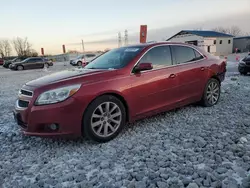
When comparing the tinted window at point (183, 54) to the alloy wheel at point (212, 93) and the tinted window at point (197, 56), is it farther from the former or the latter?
the alloy wheel at point (212, 93)

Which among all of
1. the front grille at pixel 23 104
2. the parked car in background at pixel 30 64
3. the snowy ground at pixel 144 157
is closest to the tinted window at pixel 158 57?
the snowy ground at pixel 144 157

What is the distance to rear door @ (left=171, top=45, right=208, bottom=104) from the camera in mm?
4535

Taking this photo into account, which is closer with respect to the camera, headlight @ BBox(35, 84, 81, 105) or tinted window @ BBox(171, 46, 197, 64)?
headlight @ BBox(35, 84, 81, 105)

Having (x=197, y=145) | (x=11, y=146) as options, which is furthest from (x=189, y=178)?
(x=11, y=146)

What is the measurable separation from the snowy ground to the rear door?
56 cm

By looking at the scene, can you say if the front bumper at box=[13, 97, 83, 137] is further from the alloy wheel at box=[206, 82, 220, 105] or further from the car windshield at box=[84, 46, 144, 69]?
the alloy wheel at box=[206, 82, 220, 105]

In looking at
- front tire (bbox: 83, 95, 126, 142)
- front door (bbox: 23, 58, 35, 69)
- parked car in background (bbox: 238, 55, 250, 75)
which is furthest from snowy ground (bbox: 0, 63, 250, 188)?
front door (bbox: 23, 58, 35, 69)

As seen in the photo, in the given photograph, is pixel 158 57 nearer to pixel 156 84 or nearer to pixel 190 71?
pixel 156 84

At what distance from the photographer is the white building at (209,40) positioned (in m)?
42.5

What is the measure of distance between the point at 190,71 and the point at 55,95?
2797 millimetres

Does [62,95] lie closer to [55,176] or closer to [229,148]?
[55,176]

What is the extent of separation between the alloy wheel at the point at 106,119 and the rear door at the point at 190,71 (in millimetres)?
1595

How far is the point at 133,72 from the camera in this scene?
3.79m

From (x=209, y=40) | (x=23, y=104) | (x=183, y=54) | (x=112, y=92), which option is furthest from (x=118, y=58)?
(x=209, y=40)
